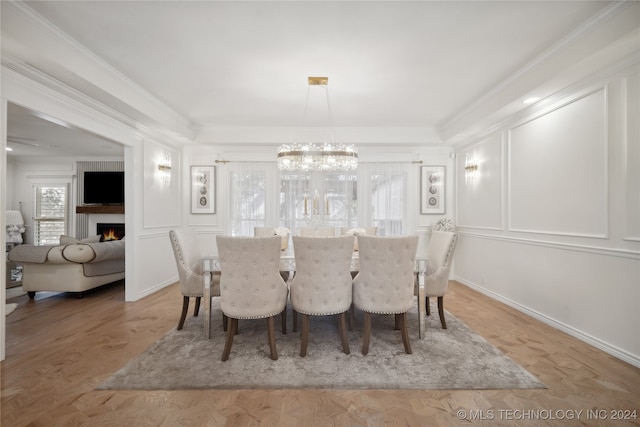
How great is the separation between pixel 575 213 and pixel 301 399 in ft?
9.89

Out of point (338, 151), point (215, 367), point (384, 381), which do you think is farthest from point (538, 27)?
point (215, 367)

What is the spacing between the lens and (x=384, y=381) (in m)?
2.01

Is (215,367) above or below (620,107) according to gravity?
below

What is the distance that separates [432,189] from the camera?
17.5 feet

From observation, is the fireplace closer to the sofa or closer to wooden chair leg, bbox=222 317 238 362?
the sofa

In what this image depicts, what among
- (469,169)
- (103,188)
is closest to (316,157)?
(469,169)

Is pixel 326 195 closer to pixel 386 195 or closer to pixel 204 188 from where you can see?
pixel 386 195

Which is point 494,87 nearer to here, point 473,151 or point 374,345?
point 473,151

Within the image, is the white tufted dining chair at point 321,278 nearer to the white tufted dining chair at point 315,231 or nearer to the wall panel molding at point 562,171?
the white tufted dining chair at point 315,231

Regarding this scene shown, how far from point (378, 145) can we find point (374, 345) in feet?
11.7

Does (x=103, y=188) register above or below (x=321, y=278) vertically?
above

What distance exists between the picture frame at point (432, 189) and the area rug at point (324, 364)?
279cm

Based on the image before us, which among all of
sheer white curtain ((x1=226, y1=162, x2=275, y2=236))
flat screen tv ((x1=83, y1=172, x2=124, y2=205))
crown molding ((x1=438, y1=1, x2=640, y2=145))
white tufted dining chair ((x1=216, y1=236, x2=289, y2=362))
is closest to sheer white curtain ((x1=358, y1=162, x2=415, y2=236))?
crown molding ((x1=438, y1=1, x2=640, y2=145))

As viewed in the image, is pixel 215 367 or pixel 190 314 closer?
pixel 215 367
